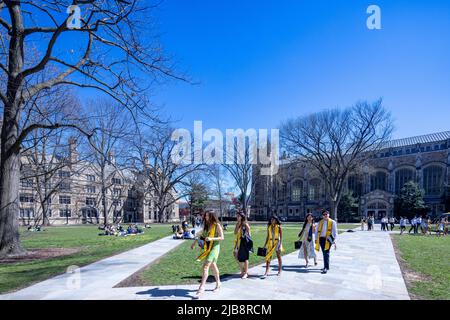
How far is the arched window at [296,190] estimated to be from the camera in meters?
79.4

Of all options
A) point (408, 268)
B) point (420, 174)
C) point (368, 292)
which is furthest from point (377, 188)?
point (368, 292)

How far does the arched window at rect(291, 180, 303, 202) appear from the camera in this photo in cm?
7938

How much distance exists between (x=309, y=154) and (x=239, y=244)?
36549mm

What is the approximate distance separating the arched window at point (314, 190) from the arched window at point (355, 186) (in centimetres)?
798

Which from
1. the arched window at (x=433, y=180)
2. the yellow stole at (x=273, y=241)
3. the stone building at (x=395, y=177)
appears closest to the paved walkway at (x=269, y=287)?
the yellow stole at (x=273, y=241)

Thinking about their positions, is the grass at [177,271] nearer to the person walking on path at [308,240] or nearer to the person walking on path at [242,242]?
the person walking on path at [242,242]

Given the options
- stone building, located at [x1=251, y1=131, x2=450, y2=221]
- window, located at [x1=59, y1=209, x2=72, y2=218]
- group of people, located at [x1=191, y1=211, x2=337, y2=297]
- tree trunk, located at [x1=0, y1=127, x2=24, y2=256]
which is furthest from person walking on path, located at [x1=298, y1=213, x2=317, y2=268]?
window, located at [x1=59, y1=209, x2=72, y2=218]

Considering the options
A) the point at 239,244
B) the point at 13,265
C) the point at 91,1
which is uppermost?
the point at 91,1

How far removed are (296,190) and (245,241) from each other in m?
74.9

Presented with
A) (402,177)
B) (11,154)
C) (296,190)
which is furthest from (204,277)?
(296,190)

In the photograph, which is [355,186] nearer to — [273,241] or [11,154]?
[273,241]

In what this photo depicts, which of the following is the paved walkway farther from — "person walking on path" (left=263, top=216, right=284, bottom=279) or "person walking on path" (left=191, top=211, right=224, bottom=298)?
"person walking on path" (left=263, top=216, right=284, bottom=279)

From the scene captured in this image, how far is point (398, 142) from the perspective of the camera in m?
69.2
